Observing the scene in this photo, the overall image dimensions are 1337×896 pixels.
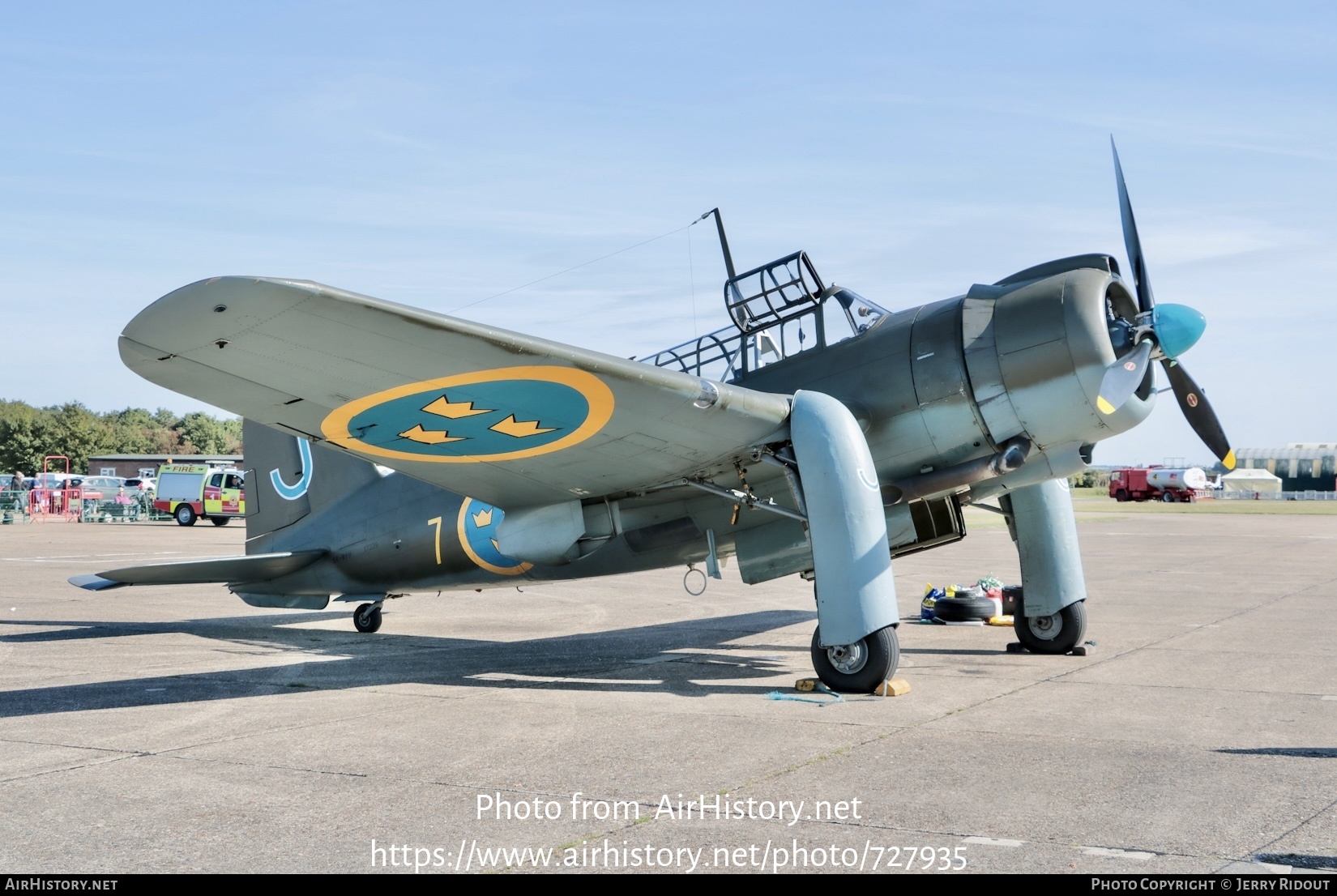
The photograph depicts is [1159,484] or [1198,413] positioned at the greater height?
[1198,413]

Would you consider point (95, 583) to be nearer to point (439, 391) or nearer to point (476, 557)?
point (476, 557)

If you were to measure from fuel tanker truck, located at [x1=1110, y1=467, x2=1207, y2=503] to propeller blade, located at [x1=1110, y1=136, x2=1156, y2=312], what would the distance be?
7091 centimetres

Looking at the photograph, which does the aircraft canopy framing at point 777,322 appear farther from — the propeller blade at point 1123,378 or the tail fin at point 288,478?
the tail fin at point 288,478

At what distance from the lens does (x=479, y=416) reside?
7.94 meters

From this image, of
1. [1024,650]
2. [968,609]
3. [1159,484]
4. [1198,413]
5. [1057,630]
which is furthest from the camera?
[1159,484]

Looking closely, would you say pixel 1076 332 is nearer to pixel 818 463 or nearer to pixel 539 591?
pixel 818 463

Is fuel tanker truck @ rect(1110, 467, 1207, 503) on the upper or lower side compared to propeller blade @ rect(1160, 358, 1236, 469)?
lower

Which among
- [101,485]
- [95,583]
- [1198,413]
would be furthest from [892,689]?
[101,485]

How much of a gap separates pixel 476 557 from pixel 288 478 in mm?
3404

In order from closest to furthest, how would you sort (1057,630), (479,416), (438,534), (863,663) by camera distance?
1. (479,416)
2. (863,663)
3. (1057,630)
4. (438,534)

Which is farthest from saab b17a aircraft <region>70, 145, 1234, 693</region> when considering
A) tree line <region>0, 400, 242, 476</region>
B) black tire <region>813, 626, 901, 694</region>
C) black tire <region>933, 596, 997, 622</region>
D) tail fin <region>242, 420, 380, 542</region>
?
tree line <region>0, 400, 242, 476</region>

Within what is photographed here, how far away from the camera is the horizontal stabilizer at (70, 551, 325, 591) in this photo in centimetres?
1121

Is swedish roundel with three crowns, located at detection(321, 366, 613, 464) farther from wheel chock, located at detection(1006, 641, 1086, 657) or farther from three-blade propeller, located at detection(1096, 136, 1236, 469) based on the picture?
wheel chock, located at detection(1006, 641, 1086, 657)
